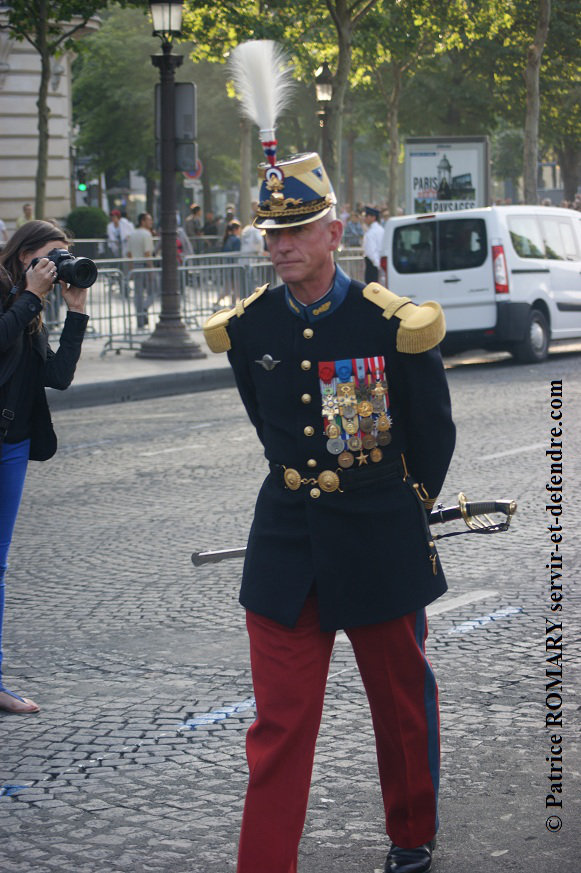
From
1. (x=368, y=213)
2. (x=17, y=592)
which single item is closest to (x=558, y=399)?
(x=17, y=592)

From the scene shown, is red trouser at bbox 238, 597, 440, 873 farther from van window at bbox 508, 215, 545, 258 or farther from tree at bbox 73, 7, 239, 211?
tree at bbox 73, 7, 239, 211

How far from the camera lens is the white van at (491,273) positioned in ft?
53.3

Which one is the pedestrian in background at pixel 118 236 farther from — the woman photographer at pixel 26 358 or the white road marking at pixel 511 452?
the woman photographer at pixel 26 358

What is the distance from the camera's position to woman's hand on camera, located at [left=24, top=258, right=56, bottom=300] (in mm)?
4754

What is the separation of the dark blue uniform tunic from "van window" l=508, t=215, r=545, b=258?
13199mm

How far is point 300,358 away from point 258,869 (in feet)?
3.85

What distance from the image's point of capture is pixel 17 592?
6.66 metres

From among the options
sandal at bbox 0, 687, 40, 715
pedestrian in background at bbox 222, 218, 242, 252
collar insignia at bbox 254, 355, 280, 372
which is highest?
pedestrian in background at bbox 222, 218, 242, 252

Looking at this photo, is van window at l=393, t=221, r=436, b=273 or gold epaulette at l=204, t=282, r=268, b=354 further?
van window at l=393, t=221, r=436, b=273

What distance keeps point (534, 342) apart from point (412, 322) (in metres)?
13.6

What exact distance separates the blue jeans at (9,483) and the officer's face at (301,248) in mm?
1811

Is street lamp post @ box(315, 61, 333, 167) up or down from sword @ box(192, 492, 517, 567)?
up

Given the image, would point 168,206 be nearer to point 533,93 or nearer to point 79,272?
point 79,272

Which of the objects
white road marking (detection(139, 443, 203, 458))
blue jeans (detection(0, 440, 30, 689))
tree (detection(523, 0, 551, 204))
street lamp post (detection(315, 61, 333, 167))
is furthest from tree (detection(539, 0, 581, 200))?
blue jeans (detection(0, 440, 30, 689))
